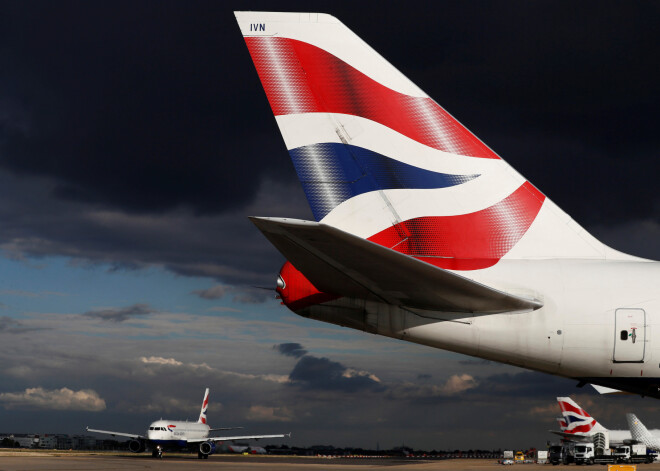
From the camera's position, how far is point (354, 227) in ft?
35.4

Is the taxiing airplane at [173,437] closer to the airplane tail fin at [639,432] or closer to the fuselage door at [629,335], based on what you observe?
the airplane tail fin at [639,432]

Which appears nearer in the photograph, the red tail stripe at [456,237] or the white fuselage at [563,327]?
the white fuselage at [563,327]

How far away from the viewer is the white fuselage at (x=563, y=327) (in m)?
9.65

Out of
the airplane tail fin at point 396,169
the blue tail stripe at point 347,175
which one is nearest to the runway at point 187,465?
the airplane tail fin at point 396,169

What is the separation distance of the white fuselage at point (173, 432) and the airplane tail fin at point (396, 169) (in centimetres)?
5118

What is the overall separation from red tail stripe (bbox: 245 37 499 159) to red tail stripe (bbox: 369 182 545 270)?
114cm

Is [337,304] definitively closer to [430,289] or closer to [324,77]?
[430,289]

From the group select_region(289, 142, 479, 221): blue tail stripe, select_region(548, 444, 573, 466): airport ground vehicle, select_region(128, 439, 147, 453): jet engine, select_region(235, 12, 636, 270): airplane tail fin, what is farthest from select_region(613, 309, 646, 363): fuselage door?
select_region(128, 439, 147, 453): jet engine

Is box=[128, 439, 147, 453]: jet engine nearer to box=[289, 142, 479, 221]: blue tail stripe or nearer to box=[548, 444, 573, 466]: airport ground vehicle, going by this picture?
box=[548, 444, 573, 466]: airport ground vehicle

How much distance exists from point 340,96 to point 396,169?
1.58 meters

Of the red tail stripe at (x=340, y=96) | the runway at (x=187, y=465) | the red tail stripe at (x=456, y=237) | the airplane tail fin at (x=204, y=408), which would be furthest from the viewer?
the airplane tail fin at (x=204, y=408)

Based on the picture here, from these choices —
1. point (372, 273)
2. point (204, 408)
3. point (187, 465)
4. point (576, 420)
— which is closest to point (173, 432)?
point (204, 408)

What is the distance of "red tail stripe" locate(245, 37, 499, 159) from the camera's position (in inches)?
436

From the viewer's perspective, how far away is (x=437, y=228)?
10.9 m
